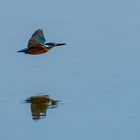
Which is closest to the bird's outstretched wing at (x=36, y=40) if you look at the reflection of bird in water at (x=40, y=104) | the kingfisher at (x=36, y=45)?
the kingfisher at (x=36, y=45)

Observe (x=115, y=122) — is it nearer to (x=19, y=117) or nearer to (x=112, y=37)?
(x=19, y=117)

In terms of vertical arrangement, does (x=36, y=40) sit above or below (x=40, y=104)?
above

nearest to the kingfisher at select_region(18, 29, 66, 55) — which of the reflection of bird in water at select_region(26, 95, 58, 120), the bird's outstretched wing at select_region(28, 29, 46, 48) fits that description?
the bird's outstretched wing at select_region(28, 29, 46, 48)

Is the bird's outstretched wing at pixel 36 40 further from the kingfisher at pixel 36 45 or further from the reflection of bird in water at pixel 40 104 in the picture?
the reflection of bird in water at pixel 40 104

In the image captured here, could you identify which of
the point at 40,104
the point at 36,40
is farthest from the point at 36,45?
the point at 40,104

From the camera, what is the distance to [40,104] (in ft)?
22.6

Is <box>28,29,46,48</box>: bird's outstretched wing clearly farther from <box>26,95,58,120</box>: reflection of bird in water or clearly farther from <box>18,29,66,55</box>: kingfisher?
<box>26,95,58,120</box>: reflection of bird in water

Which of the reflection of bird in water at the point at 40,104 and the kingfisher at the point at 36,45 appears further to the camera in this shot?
the kingfisher at the point at 36,45

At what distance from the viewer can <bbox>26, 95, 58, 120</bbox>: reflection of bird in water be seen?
6594 mm

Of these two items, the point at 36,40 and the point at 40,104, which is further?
the point at 36,40

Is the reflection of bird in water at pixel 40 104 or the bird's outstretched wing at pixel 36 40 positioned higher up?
the bird's outstretched wing at pixel 36 40

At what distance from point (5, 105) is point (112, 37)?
246 centimetres

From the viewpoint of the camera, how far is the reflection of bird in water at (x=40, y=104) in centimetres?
659

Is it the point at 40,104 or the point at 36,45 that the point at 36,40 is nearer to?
the point at 36,45
